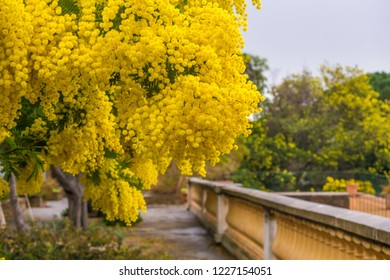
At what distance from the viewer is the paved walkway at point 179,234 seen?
12.9m

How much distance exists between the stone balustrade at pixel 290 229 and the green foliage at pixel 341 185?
919 cm

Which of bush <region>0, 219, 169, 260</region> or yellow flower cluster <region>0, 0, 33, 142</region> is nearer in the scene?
yellow flower cluster <region>0, 0, 33, 142</region>

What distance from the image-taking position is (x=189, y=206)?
77.2 feet

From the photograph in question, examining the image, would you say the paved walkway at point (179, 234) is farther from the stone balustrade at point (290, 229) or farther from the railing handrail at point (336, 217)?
the railing handrail at point (336, 217)

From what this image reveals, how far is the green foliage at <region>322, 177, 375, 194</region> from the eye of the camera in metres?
24.0

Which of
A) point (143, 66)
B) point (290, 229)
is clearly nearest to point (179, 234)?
point (290, 229)

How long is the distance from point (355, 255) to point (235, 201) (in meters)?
7.13

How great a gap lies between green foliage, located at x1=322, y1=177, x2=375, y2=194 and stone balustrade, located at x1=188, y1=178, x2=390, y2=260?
919 centimetres

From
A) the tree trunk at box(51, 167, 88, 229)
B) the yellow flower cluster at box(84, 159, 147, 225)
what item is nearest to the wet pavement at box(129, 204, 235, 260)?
the tree trunk at box(51, 167, 88, 229)

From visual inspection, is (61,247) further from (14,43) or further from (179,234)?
(14,43)

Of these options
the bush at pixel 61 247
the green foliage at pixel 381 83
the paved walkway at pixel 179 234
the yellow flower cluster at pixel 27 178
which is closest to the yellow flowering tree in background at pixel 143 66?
the yellow flower cluster at pixel 27 178

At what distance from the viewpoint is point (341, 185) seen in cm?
2381

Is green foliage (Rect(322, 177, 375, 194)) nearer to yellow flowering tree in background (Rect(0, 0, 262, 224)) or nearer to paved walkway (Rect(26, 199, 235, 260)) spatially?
paved walkway (Rect(26, 199, 235, 260))
